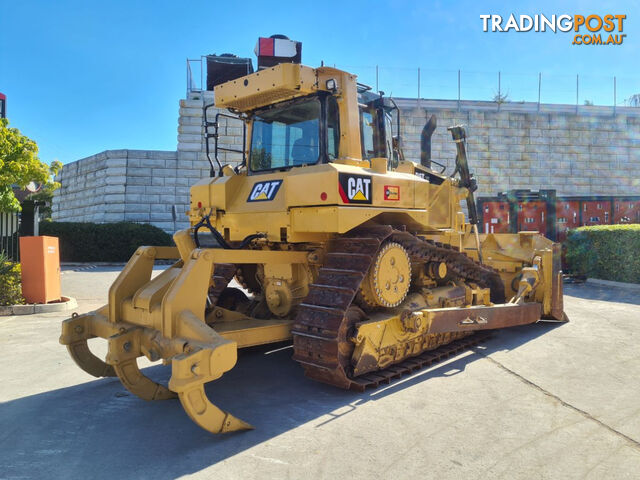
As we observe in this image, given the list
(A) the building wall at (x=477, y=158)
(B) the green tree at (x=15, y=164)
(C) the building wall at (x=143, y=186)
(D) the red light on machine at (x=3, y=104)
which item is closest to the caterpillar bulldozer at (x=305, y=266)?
(B) the green tree at (x=15, y=164)

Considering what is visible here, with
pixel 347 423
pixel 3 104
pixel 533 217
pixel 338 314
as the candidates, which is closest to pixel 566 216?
pixel 533 217

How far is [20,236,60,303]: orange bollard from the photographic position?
9180 mm

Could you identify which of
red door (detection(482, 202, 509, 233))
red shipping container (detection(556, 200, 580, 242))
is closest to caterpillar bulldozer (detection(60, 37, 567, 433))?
red door (detection(482, 202, 509, 233))

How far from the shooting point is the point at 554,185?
24.9 meters

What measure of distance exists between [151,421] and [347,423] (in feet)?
5.25

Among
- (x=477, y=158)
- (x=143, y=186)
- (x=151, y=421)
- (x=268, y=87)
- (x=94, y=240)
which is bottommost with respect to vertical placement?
(x=151, y=421)

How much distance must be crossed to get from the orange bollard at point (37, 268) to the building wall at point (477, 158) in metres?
12.8

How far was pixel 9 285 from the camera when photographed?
921 centimetres

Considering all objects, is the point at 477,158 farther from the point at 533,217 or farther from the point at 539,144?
the point at 533,217

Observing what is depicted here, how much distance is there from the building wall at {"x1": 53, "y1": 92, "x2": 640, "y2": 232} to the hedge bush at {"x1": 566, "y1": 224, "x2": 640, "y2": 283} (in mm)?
9386

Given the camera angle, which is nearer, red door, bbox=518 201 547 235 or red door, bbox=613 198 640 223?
red door, bbox=518 201 547 235

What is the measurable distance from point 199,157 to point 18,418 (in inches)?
768

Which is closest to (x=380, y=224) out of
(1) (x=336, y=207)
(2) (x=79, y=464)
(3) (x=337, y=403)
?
(1) (x=336, y=207)

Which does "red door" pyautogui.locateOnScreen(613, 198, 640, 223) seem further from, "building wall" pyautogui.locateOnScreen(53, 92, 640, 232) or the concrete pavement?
the concrete pavement
